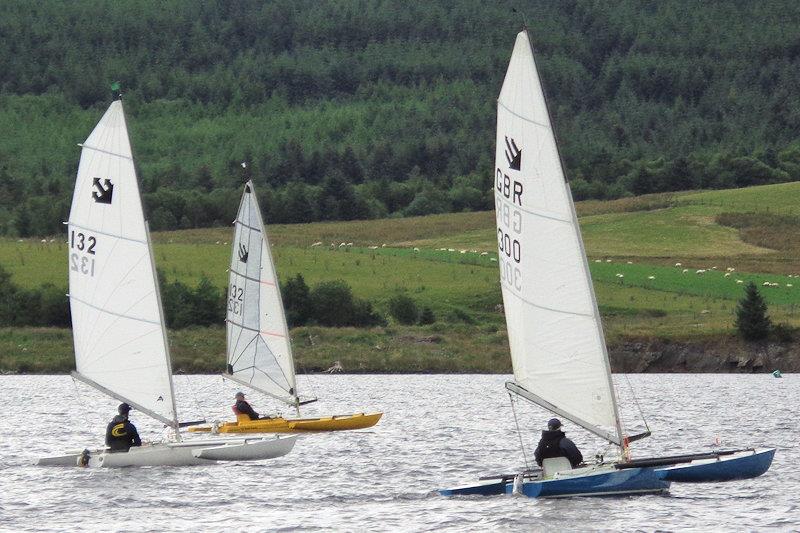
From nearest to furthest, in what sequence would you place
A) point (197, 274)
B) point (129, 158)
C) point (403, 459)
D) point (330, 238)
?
point (129, 158), point (403, 459), point (197, 274), point (330, 238)

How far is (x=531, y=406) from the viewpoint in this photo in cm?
9350

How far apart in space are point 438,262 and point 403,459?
345 feet

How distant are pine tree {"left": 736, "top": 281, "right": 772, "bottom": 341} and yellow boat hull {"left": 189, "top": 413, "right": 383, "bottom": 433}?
194 feet

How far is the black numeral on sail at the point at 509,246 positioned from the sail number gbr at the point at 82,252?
46.9ft

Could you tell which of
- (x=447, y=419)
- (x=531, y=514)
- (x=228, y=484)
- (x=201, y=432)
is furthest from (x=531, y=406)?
(x=531, y=514)

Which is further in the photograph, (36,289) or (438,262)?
(438,262)

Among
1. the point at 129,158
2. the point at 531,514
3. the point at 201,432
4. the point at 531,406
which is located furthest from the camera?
the point at 531,406

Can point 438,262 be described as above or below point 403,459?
above

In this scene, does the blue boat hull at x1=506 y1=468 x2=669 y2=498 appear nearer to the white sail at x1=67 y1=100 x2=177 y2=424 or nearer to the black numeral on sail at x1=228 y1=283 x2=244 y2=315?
the white sail at x1=67 y1=100 x2=177 y2=424

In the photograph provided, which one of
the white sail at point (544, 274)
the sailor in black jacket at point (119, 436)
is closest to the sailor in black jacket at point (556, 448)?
the white sail at point (544, 274)

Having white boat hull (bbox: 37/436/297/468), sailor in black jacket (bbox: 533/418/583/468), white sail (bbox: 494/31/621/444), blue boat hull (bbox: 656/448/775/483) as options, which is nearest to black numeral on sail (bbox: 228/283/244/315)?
white boat hull (bbox: 37/436/297/468)

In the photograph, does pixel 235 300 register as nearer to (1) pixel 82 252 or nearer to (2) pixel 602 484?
(1) pixel 82 252

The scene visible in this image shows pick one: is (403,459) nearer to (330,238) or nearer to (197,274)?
(197,274)

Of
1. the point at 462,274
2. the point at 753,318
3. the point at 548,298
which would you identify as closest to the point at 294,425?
the point at 548,298
